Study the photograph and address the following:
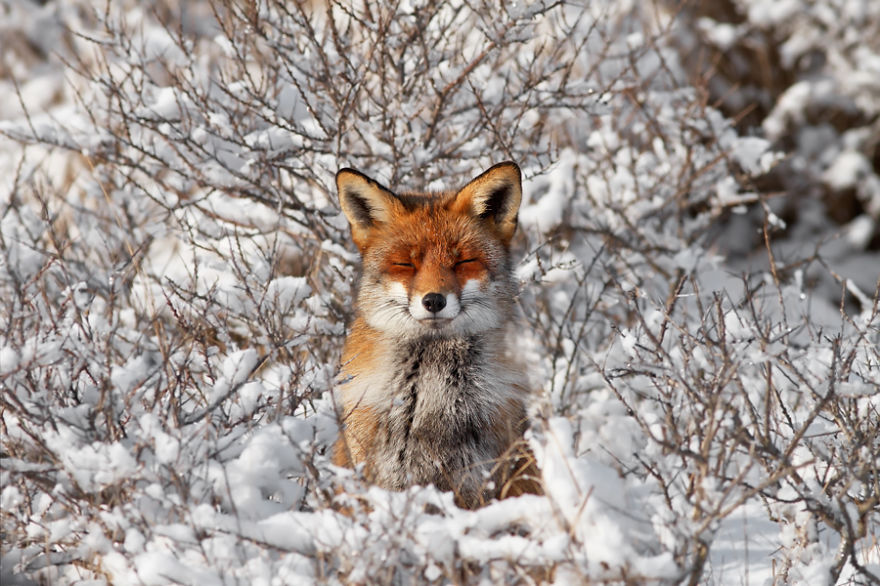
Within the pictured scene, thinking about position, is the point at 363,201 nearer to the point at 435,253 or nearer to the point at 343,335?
the point at 435,253

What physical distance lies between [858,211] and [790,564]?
14205 millimetres

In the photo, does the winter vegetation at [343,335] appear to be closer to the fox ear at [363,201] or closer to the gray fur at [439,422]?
the gray fur at [439,422]

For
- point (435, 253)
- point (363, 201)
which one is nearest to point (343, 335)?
point (363, 201)

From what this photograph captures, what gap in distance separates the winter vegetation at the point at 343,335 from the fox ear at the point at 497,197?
0.88 meters

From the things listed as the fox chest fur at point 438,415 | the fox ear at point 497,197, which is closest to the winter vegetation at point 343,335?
the fox chest fur at point 438,415

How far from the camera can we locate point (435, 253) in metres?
4.23

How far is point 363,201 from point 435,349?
0.96 metres

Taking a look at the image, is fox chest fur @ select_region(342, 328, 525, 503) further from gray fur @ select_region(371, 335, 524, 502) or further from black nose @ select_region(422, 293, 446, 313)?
black nose @ select_region(422, 293, 446, 313)

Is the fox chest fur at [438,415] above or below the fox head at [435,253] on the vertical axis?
below

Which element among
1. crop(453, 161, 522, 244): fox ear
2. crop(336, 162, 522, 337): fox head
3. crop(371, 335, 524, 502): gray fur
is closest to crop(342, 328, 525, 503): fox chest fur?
crop(371, 335, 524, 502): gray fur

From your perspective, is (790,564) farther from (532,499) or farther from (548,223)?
(548,223)

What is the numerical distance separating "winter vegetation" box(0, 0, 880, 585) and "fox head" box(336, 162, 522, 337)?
1.85ft

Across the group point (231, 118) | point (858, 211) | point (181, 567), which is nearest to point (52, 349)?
point (181, 567)

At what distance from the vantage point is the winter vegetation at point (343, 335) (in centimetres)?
316
